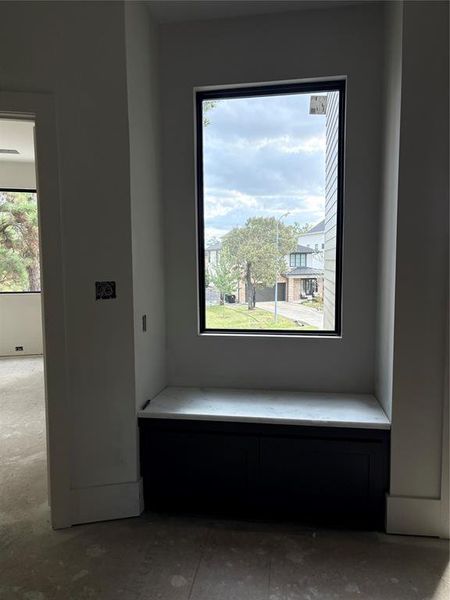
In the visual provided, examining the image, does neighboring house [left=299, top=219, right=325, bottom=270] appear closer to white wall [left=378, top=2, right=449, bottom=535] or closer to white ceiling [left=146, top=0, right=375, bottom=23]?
A: white wall [left=378, top=2, right=449, bottom=535]

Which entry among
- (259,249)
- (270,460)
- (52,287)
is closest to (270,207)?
(259,249)

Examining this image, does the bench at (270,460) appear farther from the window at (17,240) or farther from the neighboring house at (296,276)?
the window at (17,240)

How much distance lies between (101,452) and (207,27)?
8.95 ft

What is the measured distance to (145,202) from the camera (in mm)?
2445

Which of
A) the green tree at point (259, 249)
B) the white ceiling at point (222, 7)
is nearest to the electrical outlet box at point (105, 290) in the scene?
the green tree at point (259, 249)

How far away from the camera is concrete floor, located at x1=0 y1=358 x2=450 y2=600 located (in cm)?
178

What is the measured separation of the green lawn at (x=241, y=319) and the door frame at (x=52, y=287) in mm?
1042

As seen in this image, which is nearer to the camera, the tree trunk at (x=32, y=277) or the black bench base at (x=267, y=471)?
the black bench base at (x=267, y=471)

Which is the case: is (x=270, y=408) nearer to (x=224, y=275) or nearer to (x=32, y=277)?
(x=224, y=275)

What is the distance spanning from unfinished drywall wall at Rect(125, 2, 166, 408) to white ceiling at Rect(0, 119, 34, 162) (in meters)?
2.32

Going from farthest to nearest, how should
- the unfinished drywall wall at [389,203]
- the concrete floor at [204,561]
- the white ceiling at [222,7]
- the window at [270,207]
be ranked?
1. the window at [270,207]
2. the white ceiling at [222,7]
3. the unfinished drywall wall at [389,203]
4. the concrete floor at [204,561]

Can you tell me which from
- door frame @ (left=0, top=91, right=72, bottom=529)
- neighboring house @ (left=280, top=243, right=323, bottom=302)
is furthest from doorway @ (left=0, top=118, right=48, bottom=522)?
neighboring house @ (left=280, top=243, right=323, bottom=302)

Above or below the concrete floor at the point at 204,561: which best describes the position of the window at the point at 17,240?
above

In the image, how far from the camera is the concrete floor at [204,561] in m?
1.78
